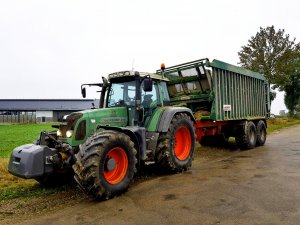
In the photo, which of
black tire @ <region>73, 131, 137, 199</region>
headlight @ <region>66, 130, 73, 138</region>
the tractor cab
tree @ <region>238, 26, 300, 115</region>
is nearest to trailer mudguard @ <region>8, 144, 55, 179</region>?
headlight @ <region>66, 130, 73, 138</region>

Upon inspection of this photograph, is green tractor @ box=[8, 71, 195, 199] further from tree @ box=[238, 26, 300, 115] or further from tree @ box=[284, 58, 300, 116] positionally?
tree @ box=[284, 58, 300, 116]

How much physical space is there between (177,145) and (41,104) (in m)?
61.1

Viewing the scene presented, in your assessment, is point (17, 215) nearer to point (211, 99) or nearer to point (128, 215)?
point (128, 215)

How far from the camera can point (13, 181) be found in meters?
6.96

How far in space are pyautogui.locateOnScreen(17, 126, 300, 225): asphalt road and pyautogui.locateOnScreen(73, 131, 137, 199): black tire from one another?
0.26 meters

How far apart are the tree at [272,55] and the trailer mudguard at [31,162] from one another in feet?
98.4

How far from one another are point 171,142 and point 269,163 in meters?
3.35

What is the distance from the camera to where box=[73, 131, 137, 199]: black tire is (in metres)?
5.02

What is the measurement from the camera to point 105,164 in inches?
215

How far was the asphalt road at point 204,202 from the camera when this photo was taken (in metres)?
4.48

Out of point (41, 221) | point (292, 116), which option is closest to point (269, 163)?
point (41, 221)

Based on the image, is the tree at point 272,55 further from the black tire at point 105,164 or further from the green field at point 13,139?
the black tire at point 105,164

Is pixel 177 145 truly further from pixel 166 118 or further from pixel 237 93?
pixel 237 93

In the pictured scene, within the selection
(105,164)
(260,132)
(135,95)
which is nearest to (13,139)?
(260,132)
